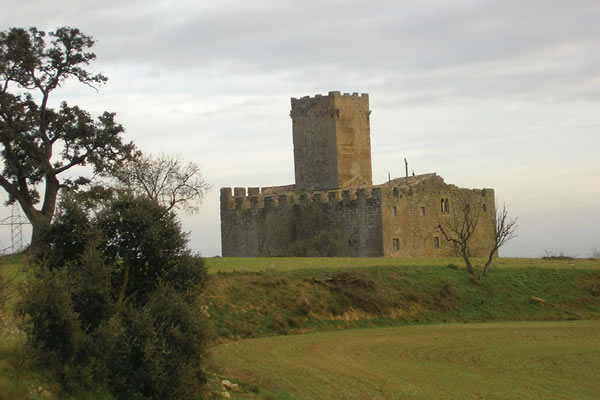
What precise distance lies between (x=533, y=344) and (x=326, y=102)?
33.6 m

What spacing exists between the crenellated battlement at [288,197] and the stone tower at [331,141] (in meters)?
2.07

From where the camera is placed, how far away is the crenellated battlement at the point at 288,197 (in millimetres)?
49750

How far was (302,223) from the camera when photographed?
52.1m

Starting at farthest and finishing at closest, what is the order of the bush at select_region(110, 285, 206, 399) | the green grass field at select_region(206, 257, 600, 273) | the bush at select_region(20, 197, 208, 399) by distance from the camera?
the green grass field at select_region(206, 257, 600, 273) < the bush at select_region(110, 285, 206, 399) < the bush at select_region(20, 197, 208, 399)

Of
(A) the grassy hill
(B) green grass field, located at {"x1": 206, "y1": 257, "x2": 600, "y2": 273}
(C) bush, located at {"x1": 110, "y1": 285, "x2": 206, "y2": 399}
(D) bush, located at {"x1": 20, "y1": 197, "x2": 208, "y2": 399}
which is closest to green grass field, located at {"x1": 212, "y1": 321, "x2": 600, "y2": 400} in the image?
(A) the grassy hill

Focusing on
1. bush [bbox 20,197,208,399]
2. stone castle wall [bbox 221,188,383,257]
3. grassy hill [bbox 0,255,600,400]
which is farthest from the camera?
stone castle wall [bbox 221,188,383,257]

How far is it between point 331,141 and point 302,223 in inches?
262

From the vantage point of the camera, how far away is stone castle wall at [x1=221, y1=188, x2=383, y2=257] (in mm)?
49344

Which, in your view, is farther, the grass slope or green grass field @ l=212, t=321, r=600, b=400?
the grass slope

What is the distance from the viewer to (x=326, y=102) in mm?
56000

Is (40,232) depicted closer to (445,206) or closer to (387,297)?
(387,297)

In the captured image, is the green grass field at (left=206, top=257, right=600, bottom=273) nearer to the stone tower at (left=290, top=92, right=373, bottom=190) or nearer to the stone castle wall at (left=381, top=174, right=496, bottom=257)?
the stone castle wall at (left=381, top=174, right=496, bottom=257)

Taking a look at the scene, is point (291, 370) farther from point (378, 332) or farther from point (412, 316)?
point (412, 316)

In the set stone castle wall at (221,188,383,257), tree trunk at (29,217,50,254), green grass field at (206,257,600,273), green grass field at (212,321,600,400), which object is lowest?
green grass field at (212,321,600,400)
